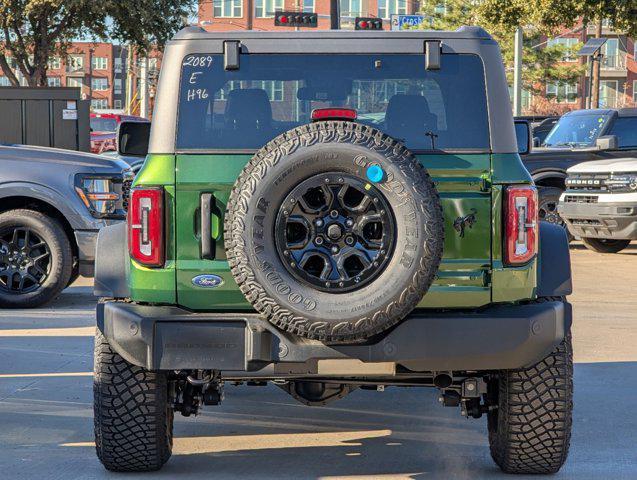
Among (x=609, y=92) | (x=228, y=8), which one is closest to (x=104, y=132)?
(x=228, y=8)

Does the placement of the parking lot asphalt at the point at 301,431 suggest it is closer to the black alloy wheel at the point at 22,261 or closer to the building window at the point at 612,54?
the black alloy wheel at the point at 22,261

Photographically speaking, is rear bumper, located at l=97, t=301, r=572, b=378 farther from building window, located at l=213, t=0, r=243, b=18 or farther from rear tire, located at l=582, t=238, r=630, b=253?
building window, located at l=213, t=0, r=243, b=18

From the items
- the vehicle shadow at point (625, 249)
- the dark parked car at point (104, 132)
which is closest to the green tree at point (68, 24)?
the dark parked car at point (104, 132)

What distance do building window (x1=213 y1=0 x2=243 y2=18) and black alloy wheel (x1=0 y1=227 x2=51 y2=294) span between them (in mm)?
64387

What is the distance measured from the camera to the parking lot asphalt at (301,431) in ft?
19.2

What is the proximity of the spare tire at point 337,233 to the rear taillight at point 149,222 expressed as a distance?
47cm

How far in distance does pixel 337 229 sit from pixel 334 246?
0.24 ft

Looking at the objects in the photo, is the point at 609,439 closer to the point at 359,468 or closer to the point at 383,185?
the point at 359,468

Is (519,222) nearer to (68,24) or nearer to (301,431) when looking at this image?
(301,431)

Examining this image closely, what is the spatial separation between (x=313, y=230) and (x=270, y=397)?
2.80 metres

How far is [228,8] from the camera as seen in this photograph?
7469cm

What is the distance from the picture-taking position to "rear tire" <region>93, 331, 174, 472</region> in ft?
18.1

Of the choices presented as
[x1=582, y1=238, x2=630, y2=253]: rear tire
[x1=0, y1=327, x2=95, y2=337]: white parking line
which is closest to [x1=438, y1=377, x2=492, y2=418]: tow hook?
[x1=0, y1=327, x2=95, y2=337]: white parking line

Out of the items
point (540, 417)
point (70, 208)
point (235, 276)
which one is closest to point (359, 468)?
point (540, 417)
